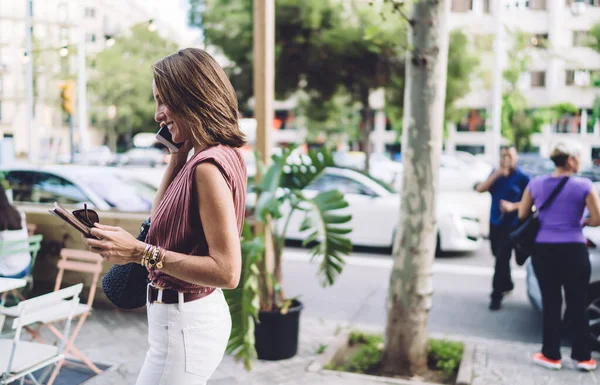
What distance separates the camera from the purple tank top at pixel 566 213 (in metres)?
4.71

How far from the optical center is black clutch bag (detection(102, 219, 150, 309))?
209 cm

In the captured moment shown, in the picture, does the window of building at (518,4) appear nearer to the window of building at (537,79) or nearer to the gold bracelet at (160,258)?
the window of building at (537,79)

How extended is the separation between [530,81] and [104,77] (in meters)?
32.1

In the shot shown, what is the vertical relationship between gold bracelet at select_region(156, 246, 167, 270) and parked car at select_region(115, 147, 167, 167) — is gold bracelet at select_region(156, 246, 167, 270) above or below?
above

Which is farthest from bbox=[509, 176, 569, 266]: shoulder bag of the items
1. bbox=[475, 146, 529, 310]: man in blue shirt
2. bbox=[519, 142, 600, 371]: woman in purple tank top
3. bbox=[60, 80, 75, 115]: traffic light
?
bbox=[60, 80, 75, 115]: traffic light

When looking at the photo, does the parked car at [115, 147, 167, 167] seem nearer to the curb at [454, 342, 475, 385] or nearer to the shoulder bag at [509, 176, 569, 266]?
the curb at [454, 342, 475, 385]

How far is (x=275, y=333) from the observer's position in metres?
4.91

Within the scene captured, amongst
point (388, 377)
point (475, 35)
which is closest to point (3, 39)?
point (388, 377)

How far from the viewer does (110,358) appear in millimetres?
4891

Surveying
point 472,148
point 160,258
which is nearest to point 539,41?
point 472,148

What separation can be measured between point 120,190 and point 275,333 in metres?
3.72

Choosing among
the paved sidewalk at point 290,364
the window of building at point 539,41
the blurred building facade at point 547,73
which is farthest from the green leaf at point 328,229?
the blurred building facade at point 547,73

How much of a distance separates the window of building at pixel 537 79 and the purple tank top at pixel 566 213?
144 ft

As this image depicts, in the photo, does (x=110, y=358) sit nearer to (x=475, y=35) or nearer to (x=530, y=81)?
(x=475, y=35)
